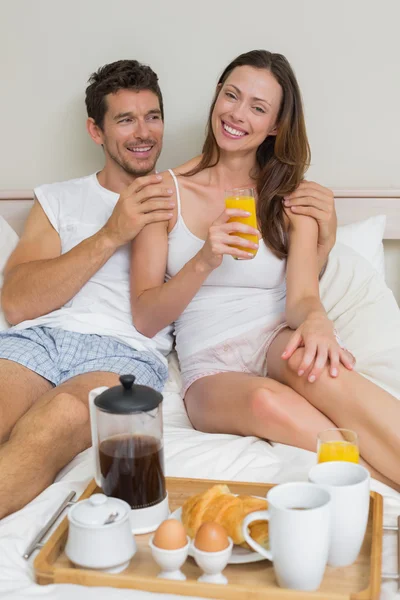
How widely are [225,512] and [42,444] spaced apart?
556 mm

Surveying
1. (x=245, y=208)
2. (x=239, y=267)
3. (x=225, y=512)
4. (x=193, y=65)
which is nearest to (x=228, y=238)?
(x=245, y=208)

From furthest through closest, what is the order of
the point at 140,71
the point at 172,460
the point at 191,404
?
the point at 140,71 < the point at 191,404 < the point at 172,460

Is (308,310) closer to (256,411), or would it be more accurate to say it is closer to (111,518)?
(256,411)

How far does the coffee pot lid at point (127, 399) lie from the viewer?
1.17m

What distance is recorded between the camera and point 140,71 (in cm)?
229

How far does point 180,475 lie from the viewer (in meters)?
1.54

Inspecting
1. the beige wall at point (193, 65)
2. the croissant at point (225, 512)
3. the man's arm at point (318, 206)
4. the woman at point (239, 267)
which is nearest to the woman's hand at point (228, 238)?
the woman at point (239, 267)

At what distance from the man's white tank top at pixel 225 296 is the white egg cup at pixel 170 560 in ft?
3.06

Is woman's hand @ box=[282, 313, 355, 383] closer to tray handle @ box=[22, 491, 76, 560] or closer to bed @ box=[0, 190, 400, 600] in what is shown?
bed @ box=[0, 190, 400, 600]

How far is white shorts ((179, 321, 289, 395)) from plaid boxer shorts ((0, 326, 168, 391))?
0.13 meters

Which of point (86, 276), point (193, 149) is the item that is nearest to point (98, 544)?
point (86, 276)

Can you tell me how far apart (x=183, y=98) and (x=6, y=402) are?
133 centimetres

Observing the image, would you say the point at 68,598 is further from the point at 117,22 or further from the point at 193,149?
the point at 117,22

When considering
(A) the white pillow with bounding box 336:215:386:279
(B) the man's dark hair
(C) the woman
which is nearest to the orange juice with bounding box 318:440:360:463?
(C) the woman
